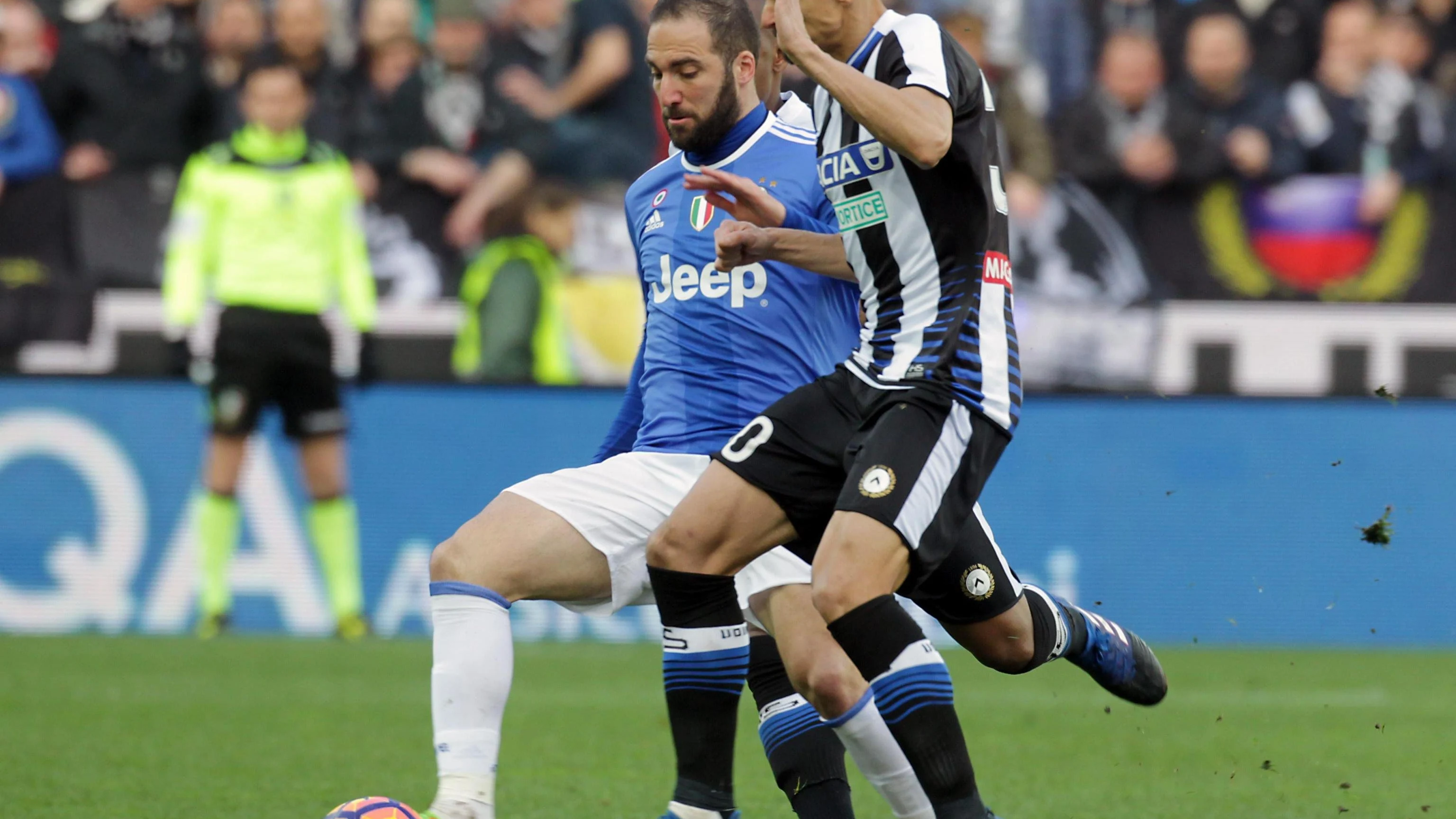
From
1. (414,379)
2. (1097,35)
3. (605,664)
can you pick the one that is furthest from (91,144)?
(1097,35)

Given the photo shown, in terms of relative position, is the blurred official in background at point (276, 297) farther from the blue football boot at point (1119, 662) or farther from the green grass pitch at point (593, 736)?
the blue football boot at point (1119, 662)

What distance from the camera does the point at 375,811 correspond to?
4.02m

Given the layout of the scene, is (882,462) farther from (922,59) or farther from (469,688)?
(469,688)

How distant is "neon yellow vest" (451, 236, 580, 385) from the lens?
11336mm

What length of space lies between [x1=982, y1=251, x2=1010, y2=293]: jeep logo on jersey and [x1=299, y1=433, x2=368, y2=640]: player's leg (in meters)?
6.57

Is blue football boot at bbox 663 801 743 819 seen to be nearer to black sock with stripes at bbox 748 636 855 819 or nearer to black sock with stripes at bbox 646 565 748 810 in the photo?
→ black sock with stripes at bbox 646 565 748 810

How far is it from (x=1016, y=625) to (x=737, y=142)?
140cm

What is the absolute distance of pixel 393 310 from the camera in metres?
11.7

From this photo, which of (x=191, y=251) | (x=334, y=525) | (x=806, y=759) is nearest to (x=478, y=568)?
A: (x=806, y=759)

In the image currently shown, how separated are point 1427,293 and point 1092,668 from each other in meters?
7.99

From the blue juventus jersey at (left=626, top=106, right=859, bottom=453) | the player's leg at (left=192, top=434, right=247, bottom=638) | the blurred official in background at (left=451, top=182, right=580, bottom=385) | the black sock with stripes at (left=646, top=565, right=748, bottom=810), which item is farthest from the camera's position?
the blurred official in background at (left=451, top=182, right=580, bottom=385)

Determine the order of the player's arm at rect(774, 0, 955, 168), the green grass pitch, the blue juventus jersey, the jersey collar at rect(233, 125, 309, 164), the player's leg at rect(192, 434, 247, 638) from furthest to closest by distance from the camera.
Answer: the jersey collar at rect(233, 125, 309, 164) → the player's leg at rect(192, 434, 247, 638) → the green grass pitch → the blue juventus jersey → the player's arm at rect(774, 0, 955, 168)

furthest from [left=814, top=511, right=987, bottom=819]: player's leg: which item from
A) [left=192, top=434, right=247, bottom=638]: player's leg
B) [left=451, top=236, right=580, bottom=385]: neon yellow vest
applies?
[left=451, top=236, right=580, bottom=385]: neon yellow vest

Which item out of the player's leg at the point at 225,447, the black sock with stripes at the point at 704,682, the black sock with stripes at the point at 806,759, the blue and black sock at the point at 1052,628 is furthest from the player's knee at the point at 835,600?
the player's leg at the point at 225,447
